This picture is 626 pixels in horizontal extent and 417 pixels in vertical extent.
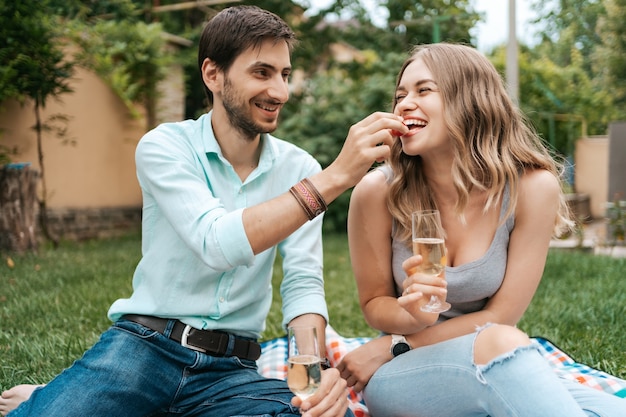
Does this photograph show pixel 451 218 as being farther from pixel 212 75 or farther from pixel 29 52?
pixel 29 52

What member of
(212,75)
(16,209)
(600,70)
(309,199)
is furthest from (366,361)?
(600,70)

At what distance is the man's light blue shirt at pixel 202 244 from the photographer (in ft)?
7.98

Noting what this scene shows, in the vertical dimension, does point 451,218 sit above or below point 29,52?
below

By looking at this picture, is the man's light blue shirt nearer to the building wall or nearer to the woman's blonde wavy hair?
the woman's blonde wavy hair

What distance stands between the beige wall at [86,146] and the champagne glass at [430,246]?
28.9ft

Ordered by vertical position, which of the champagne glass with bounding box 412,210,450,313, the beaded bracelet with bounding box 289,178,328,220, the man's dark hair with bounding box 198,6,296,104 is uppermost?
the man's dark hair with bounding box 198,6,296,104

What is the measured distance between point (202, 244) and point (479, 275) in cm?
123

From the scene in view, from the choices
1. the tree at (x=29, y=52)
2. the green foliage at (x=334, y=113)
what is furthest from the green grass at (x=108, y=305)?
the green foliage at (x=334, y=113)

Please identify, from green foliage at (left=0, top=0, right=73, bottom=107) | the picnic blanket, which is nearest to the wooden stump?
green foliage at (left=0, top=0, right=73, bottom=107)

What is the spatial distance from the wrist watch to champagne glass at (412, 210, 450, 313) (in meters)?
0.44

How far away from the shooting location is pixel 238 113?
273 centimetres

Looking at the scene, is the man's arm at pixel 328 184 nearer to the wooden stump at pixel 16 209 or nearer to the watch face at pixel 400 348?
the watch face at pixel 400 348

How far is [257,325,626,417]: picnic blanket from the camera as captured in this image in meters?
2.94

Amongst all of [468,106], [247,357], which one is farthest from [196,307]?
[468,106]
